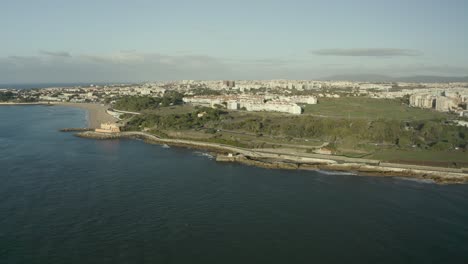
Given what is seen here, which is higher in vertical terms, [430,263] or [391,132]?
[391,132]

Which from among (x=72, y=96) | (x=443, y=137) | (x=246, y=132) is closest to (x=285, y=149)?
(x=246, y=132)

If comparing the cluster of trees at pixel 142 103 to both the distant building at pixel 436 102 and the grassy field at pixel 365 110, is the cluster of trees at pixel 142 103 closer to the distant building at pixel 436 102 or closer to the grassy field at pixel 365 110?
the grassy field at pixel 365 110

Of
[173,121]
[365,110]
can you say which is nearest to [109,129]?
[173,121]

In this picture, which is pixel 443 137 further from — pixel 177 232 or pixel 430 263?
pixel 177 232

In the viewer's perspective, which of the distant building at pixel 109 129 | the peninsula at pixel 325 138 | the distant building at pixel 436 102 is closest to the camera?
the peninsula at pixel 325 138

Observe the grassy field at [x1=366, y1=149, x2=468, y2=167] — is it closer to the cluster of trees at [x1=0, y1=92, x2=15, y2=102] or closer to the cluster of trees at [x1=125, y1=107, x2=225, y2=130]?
the cluster of trees at [x1=125, y1=107, x2=225, y2=130]

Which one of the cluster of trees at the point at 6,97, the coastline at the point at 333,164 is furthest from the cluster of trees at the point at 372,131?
the cluster of trees at the point at 6,97

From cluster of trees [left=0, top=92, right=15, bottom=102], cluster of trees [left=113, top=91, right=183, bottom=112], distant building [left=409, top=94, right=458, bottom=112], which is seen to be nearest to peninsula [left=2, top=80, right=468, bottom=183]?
distant building [left=409, top=94, right=458, bottom=112]
